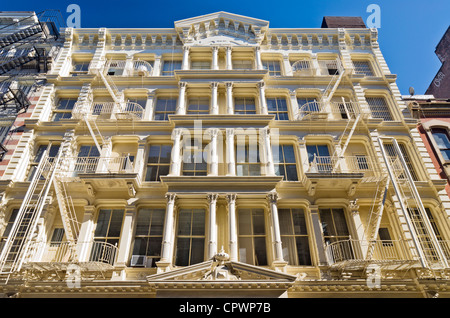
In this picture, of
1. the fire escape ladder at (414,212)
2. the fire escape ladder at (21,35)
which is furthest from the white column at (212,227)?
the fire escape ladder at (21,35)

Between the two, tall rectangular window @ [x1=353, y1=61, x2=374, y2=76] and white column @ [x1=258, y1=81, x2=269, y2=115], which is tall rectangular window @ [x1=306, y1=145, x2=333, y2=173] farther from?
tall rectangular window @ [x1=353, y1=61, x2=374, y2=76]

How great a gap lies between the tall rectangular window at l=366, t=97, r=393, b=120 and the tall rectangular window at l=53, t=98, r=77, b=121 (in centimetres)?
1812

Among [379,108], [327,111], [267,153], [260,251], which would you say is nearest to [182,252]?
[260,251]

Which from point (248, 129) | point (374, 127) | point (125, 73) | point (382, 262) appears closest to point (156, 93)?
point (125, 73)

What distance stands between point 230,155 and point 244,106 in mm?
4446

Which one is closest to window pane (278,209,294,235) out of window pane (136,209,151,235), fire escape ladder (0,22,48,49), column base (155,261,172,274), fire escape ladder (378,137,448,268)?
fire escape ladder (378,137,448,268)

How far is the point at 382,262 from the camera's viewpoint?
1180 centimetres

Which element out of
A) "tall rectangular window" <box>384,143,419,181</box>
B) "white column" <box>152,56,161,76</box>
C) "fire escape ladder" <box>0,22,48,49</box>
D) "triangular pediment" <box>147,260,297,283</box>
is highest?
"fire escape ladder" <box>0,22,48,49</box>

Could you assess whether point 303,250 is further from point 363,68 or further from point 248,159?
point 363,68

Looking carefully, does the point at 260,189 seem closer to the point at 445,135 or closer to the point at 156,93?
the point at 156,93

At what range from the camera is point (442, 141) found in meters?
17.6

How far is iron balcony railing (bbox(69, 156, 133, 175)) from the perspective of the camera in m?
Result: 15.6

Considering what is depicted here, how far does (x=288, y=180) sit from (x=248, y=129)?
342 cm

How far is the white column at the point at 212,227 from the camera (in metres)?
12.7
